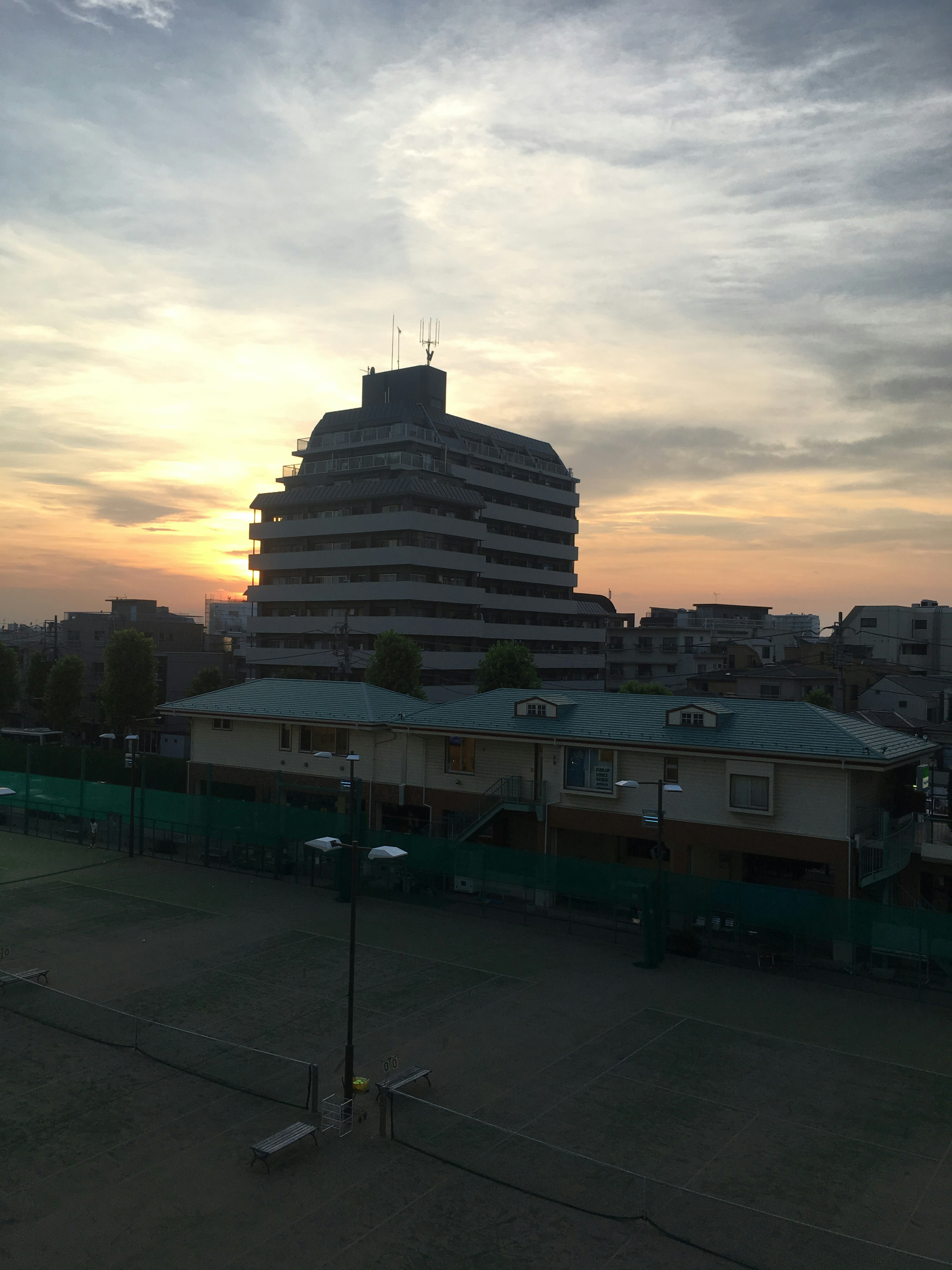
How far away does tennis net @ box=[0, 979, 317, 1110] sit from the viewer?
782 inches

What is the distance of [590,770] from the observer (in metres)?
36.9

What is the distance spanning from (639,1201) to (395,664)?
5655 cm

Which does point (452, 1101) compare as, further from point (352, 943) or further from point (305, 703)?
point (305, 703)

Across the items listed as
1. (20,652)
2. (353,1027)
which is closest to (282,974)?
(353,1027)

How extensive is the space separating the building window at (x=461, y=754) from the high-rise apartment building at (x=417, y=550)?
43237 millimetres

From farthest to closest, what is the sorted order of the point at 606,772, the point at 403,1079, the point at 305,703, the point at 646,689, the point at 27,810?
the point at 646,689
the point at 27,810
the point at 305,703
the point at 606,772
the point at 403,1079

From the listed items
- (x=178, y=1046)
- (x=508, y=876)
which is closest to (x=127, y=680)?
(x=508, y=876)

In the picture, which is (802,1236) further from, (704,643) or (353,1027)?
(704,643)

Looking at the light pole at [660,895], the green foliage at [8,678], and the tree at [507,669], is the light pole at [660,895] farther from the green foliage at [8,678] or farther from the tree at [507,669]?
the green foliage at [8,678]

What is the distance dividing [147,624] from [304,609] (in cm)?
2946

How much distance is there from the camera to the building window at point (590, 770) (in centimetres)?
3641

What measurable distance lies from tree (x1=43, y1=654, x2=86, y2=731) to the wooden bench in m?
71.1

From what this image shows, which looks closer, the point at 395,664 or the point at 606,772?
the point at 606,772

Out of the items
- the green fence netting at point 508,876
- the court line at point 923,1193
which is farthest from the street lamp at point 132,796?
the court line at point 923,1193
